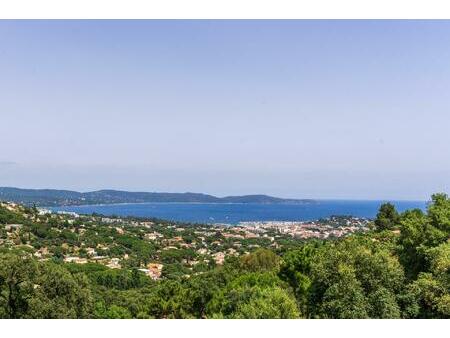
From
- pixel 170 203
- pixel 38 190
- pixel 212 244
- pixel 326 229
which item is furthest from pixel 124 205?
pixel 212 244

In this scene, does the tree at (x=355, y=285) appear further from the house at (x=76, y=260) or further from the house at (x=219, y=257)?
the house at (x=219, y=257)

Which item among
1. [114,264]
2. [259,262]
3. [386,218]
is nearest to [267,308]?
[259,262]

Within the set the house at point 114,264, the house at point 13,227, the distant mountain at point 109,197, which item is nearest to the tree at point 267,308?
the house at point 114,264

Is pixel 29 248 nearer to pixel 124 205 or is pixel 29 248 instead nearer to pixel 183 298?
pixel 183 298

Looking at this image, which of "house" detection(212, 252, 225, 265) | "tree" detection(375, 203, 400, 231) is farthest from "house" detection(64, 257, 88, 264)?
"tree" detection(375, 203, 400, 231)

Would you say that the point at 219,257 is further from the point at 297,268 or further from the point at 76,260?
the point at 297,268

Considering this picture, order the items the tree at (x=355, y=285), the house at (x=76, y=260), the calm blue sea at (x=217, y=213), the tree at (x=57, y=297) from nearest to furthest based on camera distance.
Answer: the tree at (x=355, y=285) < the tree at (x=57, y=297) < the house at (x=76, y=260) < the calm blue sea at (x=217, y=213)

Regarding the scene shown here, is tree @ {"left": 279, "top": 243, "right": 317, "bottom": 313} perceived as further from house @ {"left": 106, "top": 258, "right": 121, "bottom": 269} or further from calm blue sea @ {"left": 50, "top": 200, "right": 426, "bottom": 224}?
calm blue sea @ {"left": 50, "top": 200, "right": 426, "bottom": 224}
